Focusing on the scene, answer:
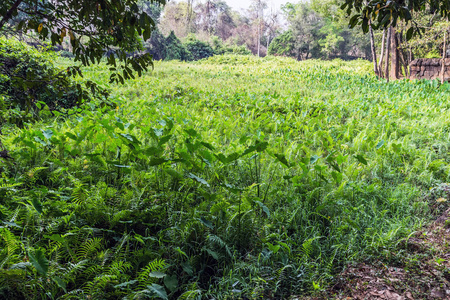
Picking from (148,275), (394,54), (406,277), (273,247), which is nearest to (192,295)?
(148,275)

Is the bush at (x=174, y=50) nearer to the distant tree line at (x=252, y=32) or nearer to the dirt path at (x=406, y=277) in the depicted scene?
the distant tree line at (x=252, y=32)

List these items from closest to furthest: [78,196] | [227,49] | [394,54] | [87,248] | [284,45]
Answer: [87,248] → [78,196] → [394,54] → [227,49] → [284,45]

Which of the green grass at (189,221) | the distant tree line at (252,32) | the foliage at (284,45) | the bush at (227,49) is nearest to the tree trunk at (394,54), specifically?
the distant tree line at (252,32)

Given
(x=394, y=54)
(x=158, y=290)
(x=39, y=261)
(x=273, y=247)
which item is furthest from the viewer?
(x=394, y=54)

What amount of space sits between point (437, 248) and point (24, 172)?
350cm

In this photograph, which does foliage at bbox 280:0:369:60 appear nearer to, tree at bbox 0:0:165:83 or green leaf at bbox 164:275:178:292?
tree at bbox 0:0:165:83

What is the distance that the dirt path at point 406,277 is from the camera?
5.56ft

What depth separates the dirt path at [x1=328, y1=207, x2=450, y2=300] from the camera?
1.70m

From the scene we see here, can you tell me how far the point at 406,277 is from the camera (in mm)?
1812

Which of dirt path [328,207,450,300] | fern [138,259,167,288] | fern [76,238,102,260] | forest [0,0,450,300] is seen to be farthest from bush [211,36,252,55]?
fern [138,259,167,288]

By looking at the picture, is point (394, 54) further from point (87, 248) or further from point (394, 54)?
point (87, 248)

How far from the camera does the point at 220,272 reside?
1.86 m

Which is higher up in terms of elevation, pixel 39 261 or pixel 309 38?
pixel 309 38

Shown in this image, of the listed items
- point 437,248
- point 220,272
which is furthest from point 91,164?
point 437,248
